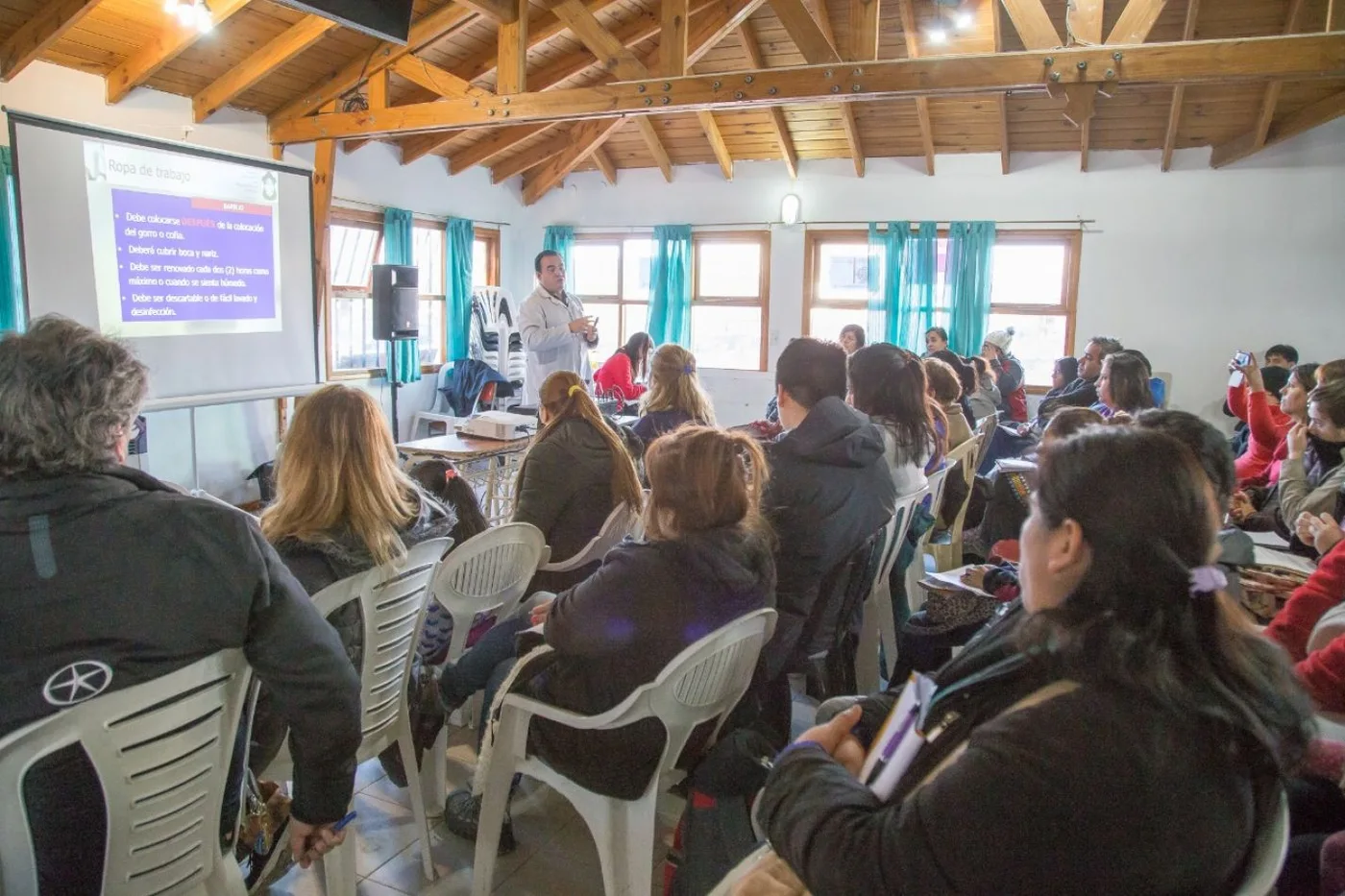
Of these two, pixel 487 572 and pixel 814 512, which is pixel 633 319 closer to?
pixel 487 572

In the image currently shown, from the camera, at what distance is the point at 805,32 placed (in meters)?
4.61

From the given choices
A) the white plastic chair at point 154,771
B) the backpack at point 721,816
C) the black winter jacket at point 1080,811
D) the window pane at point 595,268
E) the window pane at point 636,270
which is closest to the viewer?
the black winter jacket at point 1080,811

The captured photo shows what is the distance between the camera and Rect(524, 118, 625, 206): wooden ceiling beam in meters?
7.43

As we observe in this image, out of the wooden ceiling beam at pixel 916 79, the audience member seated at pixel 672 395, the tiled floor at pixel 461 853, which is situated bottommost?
the tiled floor at pixel 461 853

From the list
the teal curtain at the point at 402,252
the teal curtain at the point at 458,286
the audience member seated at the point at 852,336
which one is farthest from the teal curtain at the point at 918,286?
the teal curtain at the point at 402,252

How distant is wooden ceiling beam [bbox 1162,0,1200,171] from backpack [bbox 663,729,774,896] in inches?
194

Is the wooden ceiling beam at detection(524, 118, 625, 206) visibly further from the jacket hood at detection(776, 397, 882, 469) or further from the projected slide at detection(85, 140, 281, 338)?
the jacket hood at detection(776, 397, 882, 469)

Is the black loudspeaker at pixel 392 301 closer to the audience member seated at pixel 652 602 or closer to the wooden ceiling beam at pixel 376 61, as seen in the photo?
the wooden ceiling beam at pixel 376 61

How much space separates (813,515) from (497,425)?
2.63 metres

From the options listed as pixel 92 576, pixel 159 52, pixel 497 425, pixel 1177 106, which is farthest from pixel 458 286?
pixel 92 576

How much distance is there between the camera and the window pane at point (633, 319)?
336 inches

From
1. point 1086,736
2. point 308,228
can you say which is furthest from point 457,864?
point 308,228

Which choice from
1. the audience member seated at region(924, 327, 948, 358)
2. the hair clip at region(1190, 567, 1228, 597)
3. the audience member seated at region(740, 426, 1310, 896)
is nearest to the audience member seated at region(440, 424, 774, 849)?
the audience member seated at region(740, 426, 1310, 896)

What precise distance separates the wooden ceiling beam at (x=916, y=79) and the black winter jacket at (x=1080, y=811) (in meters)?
4.19
